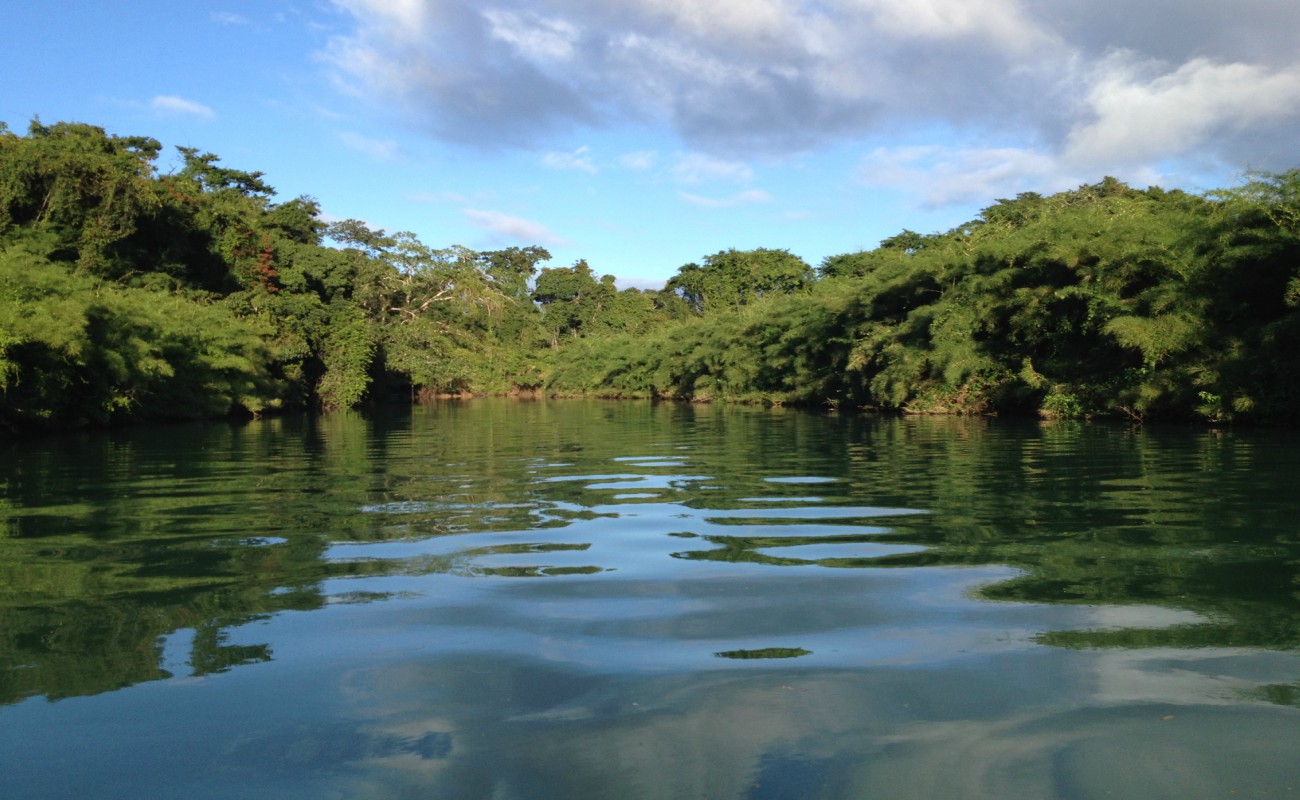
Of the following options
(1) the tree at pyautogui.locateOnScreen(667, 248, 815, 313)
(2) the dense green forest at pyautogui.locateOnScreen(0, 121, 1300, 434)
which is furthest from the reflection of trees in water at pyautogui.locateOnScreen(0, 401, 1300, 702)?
(1) the tree at pyautogui.locateOnScreen(667, 248, 815, 313)

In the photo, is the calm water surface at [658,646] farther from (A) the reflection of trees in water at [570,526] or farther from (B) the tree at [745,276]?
(B) the tree at [745,276]

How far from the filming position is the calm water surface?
7.86 feet

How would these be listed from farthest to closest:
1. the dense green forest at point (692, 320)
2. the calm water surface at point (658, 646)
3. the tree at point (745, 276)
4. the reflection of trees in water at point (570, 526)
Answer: the tree at point (745, 276), the dense green forest at point (692, 320), the reflection of trees in water at point (570, 526), the calm water surface at point (658, 646)

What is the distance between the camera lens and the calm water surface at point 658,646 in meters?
2.40

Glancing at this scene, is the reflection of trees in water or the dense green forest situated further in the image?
the dense green forest

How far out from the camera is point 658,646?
3.40 metres

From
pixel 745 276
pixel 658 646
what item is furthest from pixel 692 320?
pixel 658 646

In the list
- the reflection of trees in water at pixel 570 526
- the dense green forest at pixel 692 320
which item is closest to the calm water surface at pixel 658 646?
the reflection of trees in water at pixel 570 526

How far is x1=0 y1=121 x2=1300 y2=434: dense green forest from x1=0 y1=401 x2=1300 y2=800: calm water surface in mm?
11610

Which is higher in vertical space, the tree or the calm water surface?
the tree

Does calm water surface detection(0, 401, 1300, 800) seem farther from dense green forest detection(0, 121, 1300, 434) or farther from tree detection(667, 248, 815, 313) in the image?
tree detection(667, 248, 815, 313)

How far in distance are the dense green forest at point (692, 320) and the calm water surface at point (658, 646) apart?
11610mm

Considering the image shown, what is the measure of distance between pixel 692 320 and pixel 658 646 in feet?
166

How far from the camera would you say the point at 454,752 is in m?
2.50
